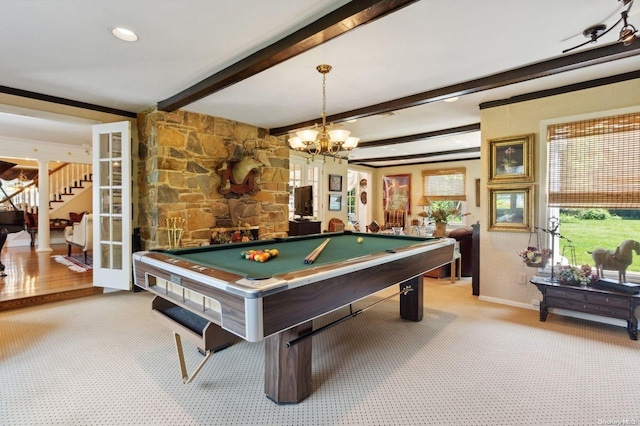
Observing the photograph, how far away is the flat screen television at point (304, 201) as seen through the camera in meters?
6.38

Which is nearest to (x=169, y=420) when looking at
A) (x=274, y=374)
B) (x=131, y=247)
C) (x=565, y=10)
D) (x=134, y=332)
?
(x=274, y=374)

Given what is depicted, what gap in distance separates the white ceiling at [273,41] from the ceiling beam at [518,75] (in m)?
0.08

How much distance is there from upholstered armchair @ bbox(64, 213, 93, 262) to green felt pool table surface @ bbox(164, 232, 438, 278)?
4.41 metres

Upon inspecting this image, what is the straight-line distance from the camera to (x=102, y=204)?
13.8 feet

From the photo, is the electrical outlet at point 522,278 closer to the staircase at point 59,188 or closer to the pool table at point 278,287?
the pool table at point 278,287

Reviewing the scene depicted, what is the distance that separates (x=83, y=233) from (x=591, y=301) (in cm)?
759

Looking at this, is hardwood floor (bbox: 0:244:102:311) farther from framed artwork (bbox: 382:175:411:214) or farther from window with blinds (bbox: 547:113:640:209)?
framed artwork (bbox: 382:175:411:214)

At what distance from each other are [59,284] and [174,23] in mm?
3922

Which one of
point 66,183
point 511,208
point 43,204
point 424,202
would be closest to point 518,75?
point 511,208

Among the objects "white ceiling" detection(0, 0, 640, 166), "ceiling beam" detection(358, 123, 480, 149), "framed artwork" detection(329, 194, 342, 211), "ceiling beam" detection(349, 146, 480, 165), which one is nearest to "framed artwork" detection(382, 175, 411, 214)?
"ceiling beam" detection(349, 146, 480, 165)

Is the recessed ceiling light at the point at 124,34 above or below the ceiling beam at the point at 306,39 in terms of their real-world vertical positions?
above

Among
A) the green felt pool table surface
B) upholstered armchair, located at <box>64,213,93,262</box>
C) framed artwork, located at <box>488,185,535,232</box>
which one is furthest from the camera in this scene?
upholstered armchair, located at <box>64,213,93,262</box>

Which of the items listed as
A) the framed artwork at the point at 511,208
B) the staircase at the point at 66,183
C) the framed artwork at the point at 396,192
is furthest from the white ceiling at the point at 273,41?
the staircase at the point at 66,183

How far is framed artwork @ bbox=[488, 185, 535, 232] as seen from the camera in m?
3.62
